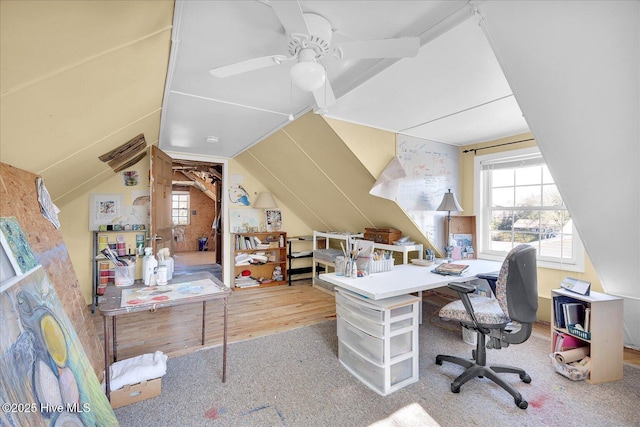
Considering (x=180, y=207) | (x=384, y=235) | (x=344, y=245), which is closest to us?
(x=384, y=235)

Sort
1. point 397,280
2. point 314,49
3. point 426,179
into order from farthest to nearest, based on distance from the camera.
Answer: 1. point 426,179
2. point 397,280
3. point 314,49

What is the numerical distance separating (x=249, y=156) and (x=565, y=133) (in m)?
3.69

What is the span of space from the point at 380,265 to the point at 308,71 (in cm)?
177

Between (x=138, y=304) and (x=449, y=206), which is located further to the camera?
(x=449, y=206)

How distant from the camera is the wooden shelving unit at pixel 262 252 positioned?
14.9ft

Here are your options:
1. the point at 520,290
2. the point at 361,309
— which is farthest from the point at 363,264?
the point at 520,290

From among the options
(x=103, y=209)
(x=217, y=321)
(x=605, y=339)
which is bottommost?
(x=217, y=321)

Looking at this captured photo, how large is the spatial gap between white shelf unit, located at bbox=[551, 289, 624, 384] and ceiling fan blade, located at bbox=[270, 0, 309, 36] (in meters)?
2.67

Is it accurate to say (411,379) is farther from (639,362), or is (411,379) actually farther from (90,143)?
(90,143)

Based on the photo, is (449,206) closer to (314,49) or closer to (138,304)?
(314,49)

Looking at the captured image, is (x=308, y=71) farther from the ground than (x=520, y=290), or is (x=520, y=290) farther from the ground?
(x=308, y=71)

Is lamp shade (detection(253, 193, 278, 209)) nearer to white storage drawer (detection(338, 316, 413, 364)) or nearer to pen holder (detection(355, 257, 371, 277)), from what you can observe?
pen holder (detection(355, 257, 371, 277))

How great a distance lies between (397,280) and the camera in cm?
220

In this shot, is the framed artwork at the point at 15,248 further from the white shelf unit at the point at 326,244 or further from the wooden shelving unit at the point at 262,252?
the wooden shelving unit at the point at 262,252
